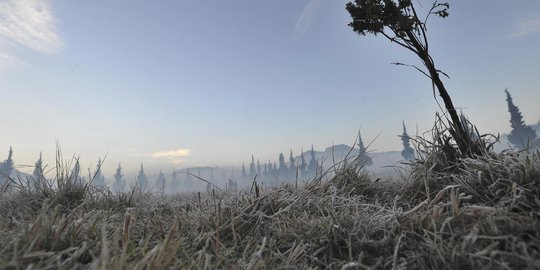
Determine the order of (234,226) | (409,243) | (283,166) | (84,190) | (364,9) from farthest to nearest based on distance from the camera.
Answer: (283,166) → (364,9) → (84,190) → (234,226) → (409,243)

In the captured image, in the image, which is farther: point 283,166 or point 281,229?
point 283,166

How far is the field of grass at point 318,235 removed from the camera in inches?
77.0

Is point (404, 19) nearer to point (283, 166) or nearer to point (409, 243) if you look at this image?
point (409, 243)

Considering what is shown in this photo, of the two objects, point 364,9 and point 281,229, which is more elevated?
point 364,9

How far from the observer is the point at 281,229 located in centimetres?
287

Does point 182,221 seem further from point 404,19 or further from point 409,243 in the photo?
point 404,19

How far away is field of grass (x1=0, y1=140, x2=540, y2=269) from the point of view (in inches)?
77.0

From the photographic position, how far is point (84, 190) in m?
4.61

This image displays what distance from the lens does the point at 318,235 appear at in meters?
2.66

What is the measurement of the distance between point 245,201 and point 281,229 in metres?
0.87

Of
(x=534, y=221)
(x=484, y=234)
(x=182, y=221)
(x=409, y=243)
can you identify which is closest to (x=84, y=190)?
→ (x=182, y=221)

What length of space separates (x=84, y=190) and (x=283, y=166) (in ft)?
522

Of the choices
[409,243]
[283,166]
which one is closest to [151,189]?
[409,243]

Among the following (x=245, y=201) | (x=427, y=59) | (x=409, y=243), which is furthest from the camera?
(x=427, y=59)
